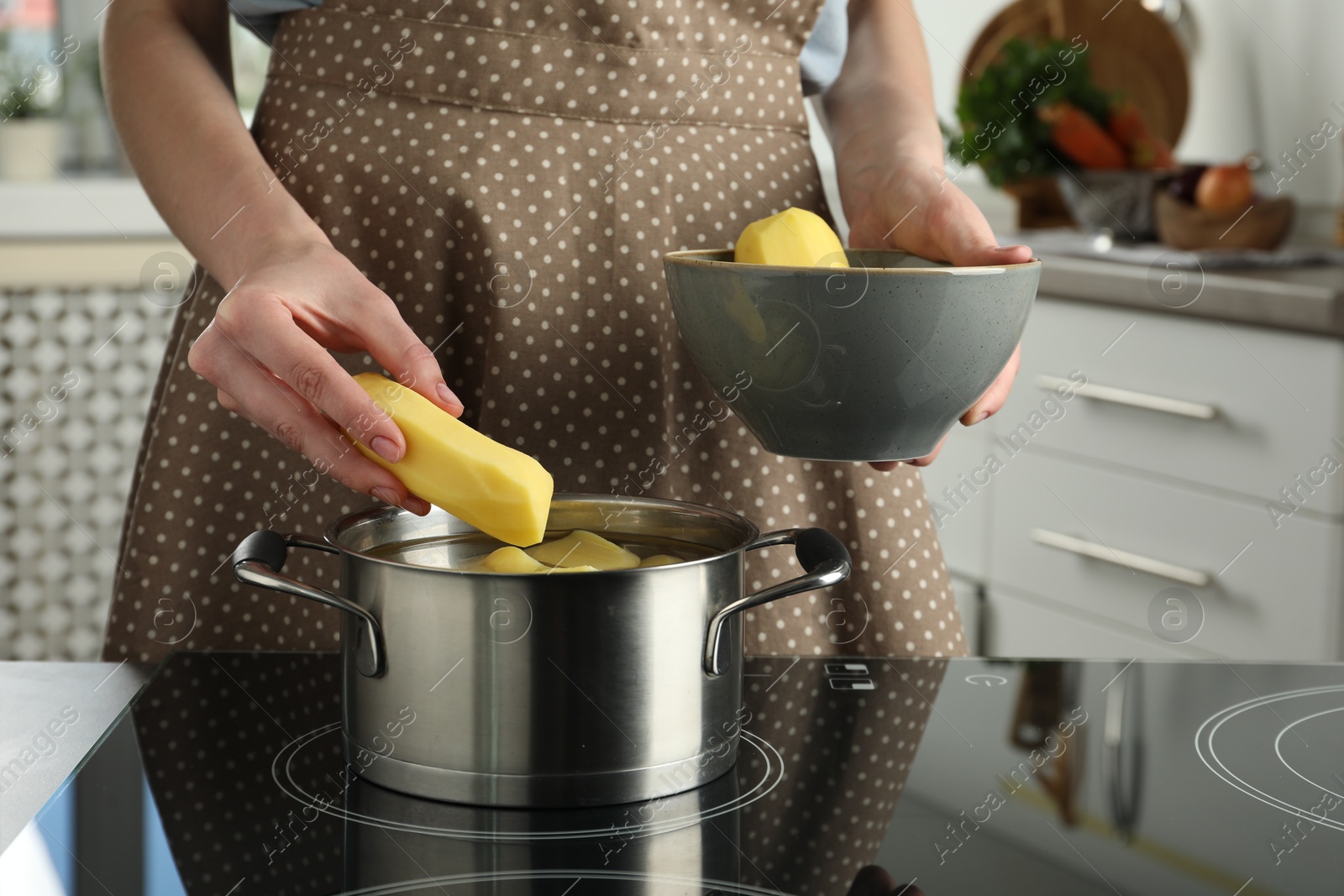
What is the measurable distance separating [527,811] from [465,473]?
125 mm

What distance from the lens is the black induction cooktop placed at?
1.45 feet

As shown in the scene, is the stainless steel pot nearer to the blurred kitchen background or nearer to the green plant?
the blurred kitchen background

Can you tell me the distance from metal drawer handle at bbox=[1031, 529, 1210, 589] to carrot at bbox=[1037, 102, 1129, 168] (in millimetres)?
556

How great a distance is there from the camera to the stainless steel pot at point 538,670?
0.46 metres

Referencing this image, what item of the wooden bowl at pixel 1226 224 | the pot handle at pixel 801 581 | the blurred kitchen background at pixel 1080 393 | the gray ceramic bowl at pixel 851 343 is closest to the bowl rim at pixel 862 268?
the gray ceramic bowl at pixel 851 343

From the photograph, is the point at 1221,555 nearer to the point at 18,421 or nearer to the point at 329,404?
the point at 329,404

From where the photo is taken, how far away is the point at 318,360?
51 cm

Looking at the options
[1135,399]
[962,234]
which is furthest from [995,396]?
[1135,399]

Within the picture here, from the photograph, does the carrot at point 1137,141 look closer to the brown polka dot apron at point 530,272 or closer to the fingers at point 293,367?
the brown polka dot apron at point 530,272

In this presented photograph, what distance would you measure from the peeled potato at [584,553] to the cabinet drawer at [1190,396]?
44.3 inches

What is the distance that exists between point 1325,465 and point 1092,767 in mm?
1043

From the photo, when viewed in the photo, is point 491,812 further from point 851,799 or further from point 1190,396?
point 1190,396

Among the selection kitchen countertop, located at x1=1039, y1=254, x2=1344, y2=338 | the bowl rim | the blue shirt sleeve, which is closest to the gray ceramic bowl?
the bowl rim

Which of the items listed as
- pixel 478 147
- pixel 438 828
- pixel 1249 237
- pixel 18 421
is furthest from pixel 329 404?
pixel 18 421
